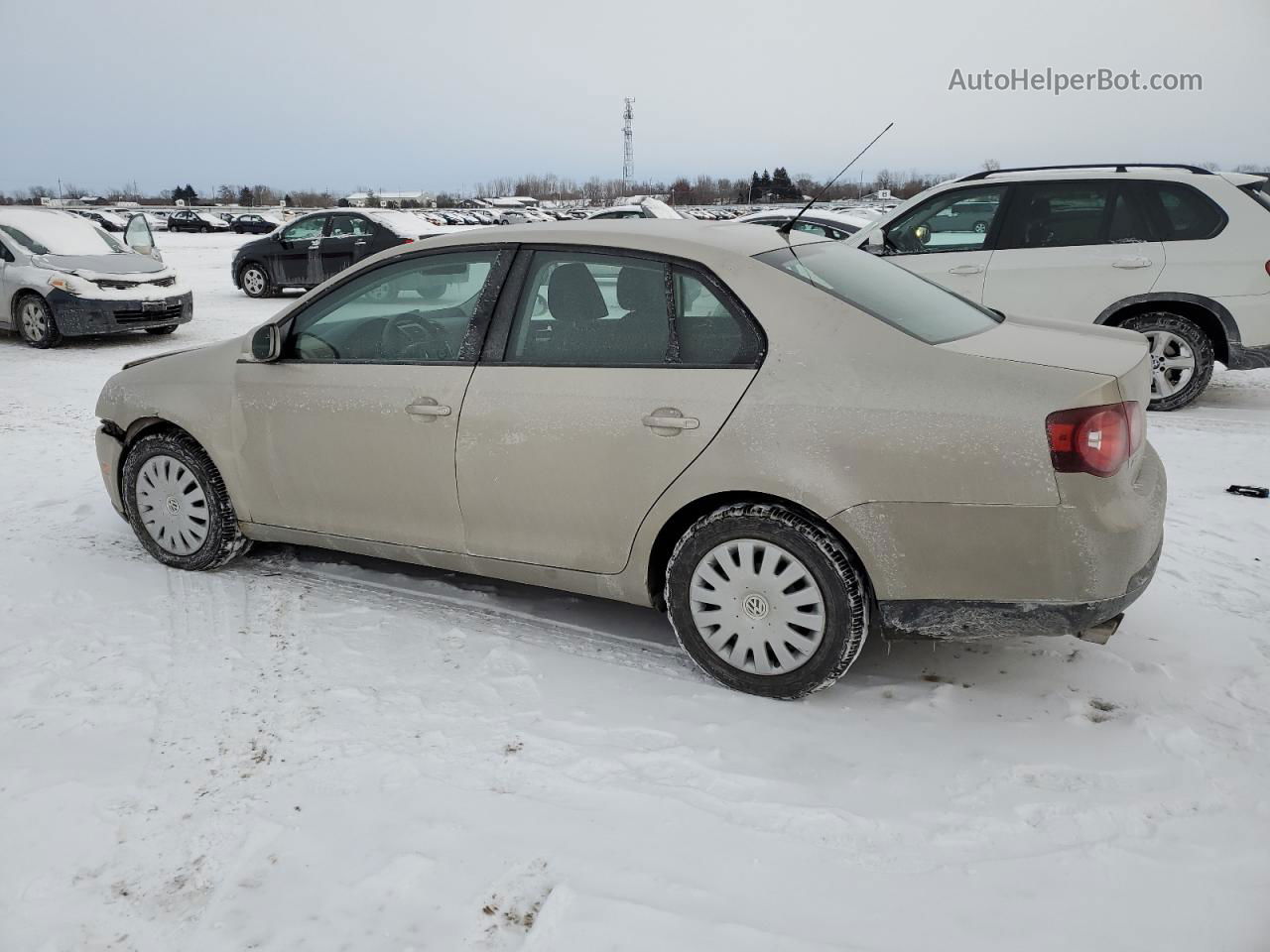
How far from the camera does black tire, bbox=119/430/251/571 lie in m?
4.67

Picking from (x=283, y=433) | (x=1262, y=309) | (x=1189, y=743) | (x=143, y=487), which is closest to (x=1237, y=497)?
(x=1262, y=309)

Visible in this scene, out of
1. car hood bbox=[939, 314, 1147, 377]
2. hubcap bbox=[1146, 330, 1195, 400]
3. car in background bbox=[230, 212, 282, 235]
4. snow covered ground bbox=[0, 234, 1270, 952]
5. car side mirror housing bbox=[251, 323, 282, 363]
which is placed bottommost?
snow covered ground bbox=[0, 234, 1270, 952]

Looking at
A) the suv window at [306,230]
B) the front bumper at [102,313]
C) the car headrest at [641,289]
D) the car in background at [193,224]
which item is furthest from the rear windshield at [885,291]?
the car in background at [193,224]

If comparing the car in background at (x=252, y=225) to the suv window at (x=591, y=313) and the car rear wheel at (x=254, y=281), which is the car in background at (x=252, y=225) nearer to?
the car rear wheel at (x=254, y=281)

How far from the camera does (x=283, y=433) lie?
4.38m

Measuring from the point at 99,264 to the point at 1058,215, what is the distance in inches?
429

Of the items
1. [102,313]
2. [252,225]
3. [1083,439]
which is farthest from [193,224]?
[1083,439]

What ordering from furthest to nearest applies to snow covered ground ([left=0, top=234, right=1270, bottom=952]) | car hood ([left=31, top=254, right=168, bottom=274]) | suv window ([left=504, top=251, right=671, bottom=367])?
car hood ([left=31, top=254, right=168, bottom=274]) < suv window ([left=504, top=251, right=671, bottom=367]) < snow covered ground ([left=0, top=234, right=1270, bottom=952])

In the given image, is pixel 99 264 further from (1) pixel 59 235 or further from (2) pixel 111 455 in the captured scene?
(2) pixel 111 455

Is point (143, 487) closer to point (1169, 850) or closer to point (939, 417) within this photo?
point (939, 417)

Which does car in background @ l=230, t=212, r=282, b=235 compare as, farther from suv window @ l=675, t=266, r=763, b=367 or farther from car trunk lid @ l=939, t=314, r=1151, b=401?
car trunk lid @ l=939, t=314, r=1151, b=401

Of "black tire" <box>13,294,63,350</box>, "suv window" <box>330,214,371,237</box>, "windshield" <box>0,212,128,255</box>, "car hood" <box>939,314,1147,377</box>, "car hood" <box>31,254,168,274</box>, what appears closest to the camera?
"car hood" <box>939,314,1147,377</box>

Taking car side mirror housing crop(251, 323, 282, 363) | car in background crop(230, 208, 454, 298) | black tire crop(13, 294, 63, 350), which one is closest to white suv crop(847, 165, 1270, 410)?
car side mirror housing crop(251, 323, 282, 363)

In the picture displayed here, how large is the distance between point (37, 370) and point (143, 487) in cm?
690
